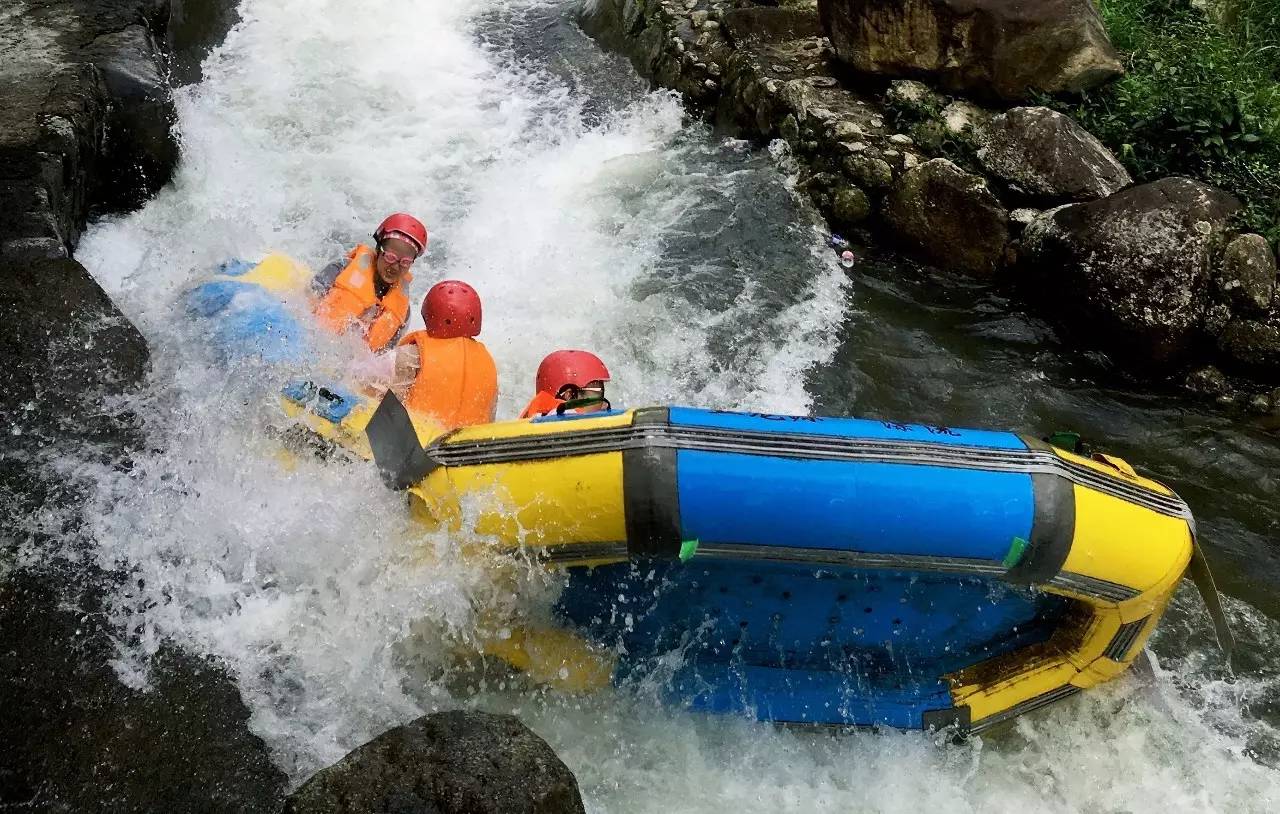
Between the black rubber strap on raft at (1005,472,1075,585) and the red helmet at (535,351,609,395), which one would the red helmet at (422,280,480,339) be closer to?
the red helmet at (535,351,609,395)

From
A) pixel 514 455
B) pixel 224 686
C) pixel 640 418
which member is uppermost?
pixel 640 418

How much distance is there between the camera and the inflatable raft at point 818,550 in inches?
112

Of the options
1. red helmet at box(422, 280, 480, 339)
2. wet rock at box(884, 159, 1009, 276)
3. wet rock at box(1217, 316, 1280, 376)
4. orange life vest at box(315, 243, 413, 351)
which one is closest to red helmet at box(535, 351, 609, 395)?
red helmet at box(422, 280, 480, 339)

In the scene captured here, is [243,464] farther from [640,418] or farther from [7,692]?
[640,418]

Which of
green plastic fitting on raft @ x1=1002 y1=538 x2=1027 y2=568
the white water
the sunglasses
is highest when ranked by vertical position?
green plastic fitting on raft @ x1=1002 y1=538 x2=1027 y2=568

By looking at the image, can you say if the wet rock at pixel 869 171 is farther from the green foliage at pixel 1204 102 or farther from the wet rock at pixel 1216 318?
the wet rock at pixel 1216 318

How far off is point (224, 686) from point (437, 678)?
2.28 ft

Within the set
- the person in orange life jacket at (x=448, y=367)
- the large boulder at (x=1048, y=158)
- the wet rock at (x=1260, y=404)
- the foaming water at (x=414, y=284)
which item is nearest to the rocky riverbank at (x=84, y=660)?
the foaming water at (x=414, y=284)

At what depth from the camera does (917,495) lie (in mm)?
2848

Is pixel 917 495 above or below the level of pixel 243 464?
above

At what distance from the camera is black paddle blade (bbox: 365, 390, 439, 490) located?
121 inches

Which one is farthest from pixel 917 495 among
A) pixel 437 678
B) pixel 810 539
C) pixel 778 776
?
pixel 437 678

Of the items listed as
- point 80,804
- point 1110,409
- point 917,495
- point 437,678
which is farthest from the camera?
point 1110,409

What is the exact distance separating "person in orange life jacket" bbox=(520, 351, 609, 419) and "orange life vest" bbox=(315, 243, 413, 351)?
1.09 m
